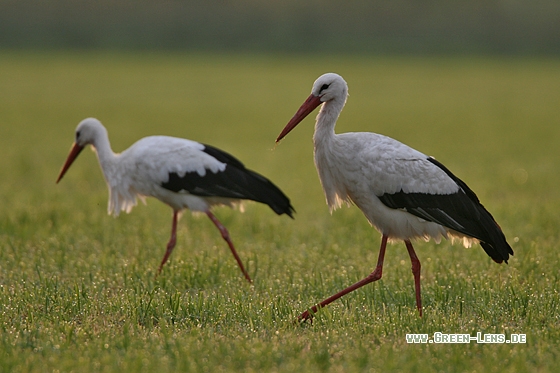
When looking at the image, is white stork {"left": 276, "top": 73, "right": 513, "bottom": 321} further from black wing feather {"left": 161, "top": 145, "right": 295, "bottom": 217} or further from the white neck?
the white neck

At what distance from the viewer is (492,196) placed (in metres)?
10.4

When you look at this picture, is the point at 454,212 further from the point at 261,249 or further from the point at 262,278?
the point at 261,249

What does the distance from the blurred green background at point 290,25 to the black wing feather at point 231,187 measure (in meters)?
43.0

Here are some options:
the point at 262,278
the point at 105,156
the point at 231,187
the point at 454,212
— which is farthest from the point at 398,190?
the point at 105,156

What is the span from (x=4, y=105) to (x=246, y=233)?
17466 mm

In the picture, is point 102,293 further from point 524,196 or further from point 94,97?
point 94,97

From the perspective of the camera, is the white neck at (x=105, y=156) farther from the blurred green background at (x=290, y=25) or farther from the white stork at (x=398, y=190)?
the blurred green background at (x=290, y=25)

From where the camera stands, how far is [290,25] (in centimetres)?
5725

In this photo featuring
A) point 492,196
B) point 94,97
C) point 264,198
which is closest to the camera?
point 264,198

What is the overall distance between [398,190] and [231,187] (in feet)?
6.68

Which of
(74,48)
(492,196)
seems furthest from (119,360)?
(74,48)

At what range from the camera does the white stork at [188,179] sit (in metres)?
6.63

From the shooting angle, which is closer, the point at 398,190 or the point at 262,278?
the point at 398,190

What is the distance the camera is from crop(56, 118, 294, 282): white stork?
663 cm
